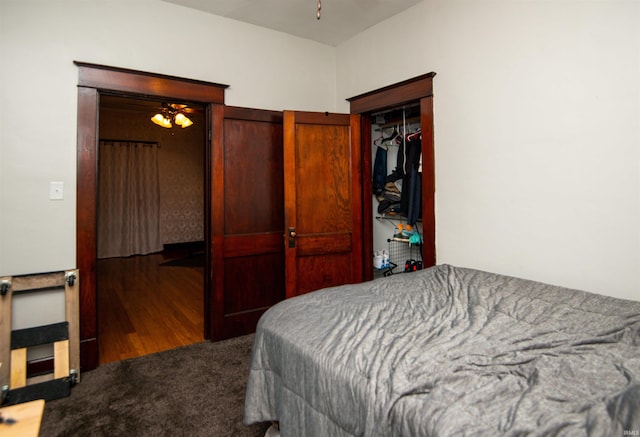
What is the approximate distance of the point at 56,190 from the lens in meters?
2.44

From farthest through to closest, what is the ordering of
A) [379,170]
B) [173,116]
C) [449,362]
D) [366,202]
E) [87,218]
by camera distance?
1. [173,116]
2. [379,170]
3. [366,202]
4. [87,218]
5. [449,362]

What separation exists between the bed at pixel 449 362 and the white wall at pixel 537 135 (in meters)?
0.41

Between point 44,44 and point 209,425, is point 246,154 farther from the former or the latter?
point 209,425

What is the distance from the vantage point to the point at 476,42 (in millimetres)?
2477

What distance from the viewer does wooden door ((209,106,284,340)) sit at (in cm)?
305

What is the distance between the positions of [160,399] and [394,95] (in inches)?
116

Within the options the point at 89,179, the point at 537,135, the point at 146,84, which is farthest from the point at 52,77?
the point at 537,135

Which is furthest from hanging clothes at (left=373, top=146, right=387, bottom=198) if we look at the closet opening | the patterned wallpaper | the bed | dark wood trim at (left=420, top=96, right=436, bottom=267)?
the patterned wallpaper

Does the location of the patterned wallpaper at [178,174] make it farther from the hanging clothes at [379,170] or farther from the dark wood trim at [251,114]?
the hanging clothes at [379,170]

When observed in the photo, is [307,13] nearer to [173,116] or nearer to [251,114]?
[251,114]

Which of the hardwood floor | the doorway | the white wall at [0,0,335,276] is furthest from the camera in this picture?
the doorway

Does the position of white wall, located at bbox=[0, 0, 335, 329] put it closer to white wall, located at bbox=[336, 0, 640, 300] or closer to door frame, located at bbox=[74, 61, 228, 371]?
door frame, located at bbox=[74, 61, 228, 371]

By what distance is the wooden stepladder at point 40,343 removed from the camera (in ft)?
7.12

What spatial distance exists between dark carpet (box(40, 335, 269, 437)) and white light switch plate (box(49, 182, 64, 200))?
1.29m
